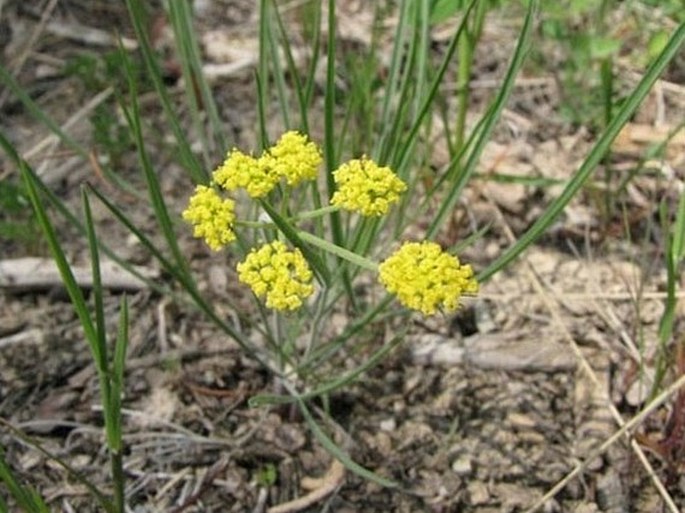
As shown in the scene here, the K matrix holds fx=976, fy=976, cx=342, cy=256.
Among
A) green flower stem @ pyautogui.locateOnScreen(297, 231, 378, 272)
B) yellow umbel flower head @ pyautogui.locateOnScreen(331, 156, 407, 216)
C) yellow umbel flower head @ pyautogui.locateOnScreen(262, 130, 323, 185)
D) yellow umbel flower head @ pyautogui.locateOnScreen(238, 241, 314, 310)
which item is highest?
yellow umbel flower head @ pyautogui.locateOnScreen(262, 130, 323, 185)

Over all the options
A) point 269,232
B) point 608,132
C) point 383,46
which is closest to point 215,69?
point 383,46

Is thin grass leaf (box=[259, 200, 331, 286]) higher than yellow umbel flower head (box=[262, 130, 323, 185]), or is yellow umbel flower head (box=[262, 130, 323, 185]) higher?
yellow umbel flower head (box=[262, 130, 323, 185])

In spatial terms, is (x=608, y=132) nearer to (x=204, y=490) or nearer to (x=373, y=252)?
(x=373, y=252)

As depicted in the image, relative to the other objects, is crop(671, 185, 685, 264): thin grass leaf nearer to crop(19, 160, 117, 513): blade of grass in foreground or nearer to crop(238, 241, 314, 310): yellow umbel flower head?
crop(238, 241, 314, 310): yellow umbel flower head

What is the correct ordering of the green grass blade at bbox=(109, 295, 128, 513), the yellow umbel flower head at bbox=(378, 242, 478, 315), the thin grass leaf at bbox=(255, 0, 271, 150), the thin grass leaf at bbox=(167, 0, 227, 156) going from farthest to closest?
1. the thin grass leaf at bbox=(167, 0, 227, 156)
2. the thin grass leaf at bbox=(255, 0, 271, 150)
3. the green grass blade at bbox=(109, 295, 128, 513)
4. the yellow umbel flower head at bbox=(378, 242, 478, 315)

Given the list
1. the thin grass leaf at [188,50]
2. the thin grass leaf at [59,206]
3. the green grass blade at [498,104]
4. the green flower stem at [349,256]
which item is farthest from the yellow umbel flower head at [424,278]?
the thin grass leaf at [188,50]

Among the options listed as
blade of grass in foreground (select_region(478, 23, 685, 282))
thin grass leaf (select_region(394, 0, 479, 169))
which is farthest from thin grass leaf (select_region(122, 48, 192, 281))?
blade of grass in foreground (select_region(478, 23, 685, 282))
